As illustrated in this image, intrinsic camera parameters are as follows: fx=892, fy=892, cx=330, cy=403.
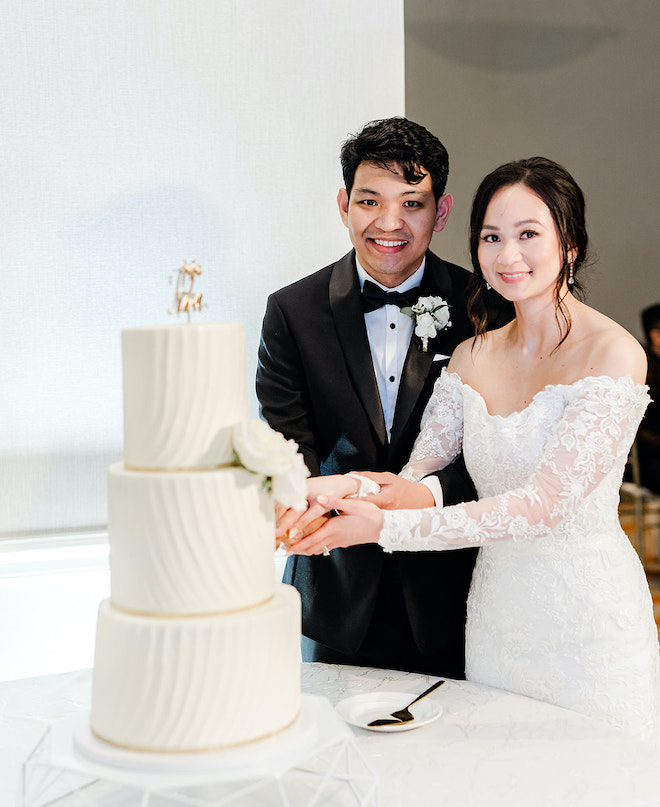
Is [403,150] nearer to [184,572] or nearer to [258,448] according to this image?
[258,448]

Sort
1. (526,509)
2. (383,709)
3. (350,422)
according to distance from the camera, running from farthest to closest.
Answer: (350,422)
(526,509)
(383,709)

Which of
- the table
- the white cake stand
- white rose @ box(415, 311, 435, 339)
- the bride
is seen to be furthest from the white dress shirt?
the white cake stand

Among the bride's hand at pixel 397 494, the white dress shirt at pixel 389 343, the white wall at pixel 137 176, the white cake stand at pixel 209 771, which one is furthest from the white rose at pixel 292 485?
the white wall at pixel 137 176

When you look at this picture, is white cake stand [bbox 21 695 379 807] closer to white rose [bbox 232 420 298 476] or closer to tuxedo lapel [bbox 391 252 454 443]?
white rose [bbox 232 420 298 476]

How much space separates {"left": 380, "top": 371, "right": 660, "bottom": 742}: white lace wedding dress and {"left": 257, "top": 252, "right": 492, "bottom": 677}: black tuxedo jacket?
0.24m

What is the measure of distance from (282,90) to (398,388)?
127cm

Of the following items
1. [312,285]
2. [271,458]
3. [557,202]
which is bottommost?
[271,458]

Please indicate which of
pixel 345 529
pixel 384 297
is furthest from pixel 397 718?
pixel 384 297

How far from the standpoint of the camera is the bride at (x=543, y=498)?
6.69 feet

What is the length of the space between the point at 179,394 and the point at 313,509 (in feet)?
2.72

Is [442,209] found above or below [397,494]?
above

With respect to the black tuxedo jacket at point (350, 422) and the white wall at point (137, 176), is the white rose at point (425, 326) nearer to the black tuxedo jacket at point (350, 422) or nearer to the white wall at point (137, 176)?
the black tuxedo jacket at point (350, 422)

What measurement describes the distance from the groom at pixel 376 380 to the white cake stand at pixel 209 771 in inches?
33.0

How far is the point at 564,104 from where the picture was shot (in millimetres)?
5426
